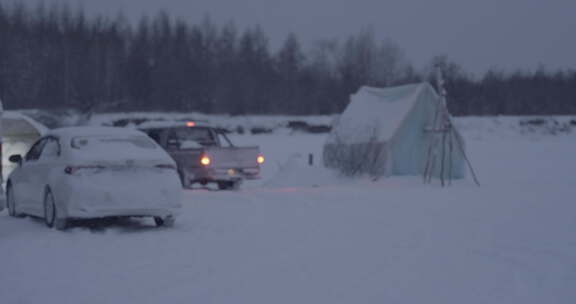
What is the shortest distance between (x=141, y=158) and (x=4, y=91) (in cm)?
5516

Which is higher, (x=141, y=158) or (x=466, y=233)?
(x=141, y=158)

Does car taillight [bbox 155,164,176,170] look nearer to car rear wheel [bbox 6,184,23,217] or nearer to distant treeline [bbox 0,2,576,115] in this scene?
car rear wheel [bbox 6,184,23,217]

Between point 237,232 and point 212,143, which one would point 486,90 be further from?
point 237,232

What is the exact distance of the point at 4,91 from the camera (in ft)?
202

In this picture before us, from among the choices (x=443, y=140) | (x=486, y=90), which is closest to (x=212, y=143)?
(x=443, y=140)

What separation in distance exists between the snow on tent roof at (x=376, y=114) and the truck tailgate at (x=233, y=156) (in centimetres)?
618

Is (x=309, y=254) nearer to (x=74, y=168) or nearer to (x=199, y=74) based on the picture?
(x=74, y=168)

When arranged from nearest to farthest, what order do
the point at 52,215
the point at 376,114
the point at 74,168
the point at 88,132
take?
the point at 74,168
the point at 52,215
the point at 88,132
the point at 376,114

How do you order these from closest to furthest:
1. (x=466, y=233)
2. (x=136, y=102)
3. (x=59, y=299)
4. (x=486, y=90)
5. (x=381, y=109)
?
(x=59, y=299), (x=466, y=233), (x=381, y=109), (x=136, y=102), (x=486, y=90)

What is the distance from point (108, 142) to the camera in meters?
11.6

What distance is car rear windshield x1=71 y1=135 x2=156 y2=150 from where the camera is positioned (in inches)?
449

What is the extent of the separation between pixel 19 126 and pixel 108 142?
34.8ft

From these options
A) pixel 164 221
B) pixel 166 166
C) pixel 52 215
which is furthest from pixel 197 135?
pixel 52 215

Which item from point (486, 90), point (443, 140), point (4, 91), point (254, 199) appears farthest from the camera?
point (486, 90)
